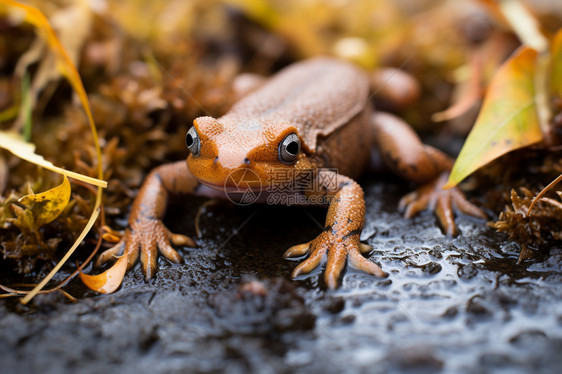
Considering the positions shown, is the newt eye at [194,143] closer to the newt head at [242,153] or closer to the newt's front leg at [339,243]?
the newt head at [242,153]

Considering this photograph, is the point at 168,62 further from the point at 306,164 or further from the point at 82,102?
the point at 306,164

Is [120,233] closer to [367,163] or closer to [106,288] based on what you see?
[106,288]

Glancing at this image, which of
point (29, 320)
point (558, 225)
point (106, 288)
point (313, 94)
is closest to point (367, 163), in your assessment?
point (313, 94)

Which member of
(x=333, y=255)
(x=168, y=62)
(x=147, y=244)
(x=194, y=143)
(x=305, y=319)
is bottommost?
(x=305, y=319)

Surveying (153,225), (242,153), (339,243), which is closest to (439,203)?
(339,243)

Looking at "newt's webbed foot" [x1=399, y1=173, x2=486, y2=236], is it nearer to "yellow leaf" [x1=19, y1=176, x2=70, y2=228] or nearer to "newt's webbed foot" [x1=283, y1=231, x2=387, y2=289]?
"newt's webbed foot" [x1=283, y1=231, x2=387, y2=289]

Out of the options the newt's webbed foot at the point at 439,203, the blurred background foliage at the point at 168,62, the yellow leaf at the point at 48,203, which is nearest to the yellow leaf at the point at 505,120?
the newt's webbed foot at the point at 439,203
